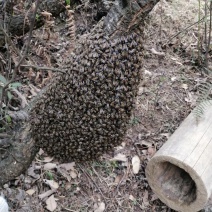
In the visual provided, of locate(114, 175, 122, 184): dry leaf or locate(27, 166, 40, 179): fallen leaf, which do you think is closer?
locate(27, 166, 40, 179): fallen leaf

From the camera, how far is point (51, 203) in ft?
9.65

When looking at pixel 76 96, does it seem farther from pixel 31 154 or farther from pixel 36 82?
pixel 36 82

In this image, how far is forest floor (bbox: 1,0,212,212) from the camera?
118 inches

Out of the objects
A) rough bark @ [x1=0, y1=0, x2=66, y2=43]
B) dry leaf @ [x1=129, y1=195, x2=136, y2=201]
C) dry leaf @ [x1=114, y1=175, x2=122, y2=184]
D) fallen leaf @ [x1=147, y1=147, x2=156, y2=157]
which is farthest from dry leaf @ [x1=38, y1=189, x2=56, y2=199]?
rough bark @ [x1=0, y1=0, x2=66, y2=43]

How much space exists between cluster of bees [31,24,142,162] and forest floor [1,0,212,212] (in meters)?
0.22

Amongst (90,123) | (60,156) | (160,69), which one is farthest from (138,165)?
(160,69)

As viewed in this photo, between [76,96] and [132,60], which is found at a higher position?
[132,60]

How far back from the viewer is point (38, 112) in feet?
Answer: 8.57

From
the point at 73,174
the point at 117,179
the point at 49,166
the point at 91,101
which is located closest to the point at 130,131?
the point at 117,179

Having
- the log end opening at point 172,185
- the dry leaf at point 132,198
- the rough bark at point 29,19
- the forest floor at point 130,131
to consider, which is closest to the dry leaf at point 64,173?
the forest floor at point 130,131

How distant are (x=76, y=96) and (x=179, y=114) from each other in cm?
203

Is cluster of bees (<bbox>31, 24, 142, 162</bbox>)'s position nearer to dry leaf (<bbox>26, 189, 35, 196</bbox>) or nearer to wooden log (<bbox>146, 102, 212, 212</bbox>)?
dry leaf (<bbox>26, 189, 35, 196</bbox>)

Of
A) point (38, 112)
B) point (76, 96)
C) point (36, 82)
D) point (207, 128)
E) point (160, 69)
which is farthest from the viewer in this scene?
point (160, 69)

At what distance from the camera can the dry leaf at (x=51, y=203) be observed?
2.92 m
